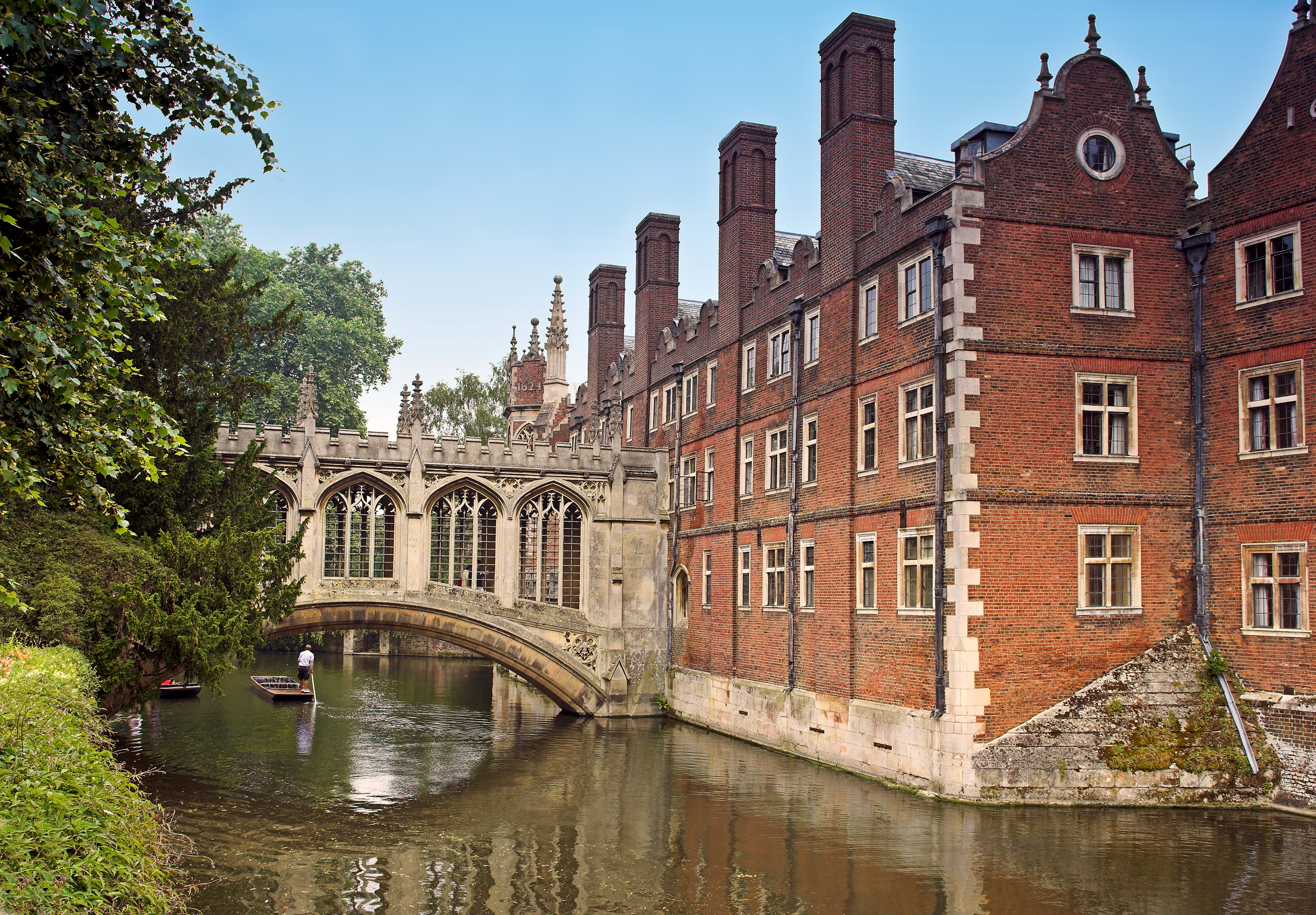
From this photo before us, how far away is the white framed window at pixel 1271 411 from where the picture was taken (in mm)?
17891

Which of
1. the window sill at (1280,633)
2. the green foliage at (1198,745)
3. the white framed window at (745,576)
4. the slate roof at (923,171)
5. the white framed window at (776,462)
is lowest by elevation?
the green foliage at (1198,745)

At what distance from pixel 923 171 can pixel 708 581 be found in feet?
37.1

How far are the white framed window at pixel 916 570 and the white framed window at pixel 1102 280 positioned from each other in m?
4.70

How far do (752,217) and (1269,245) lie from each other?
13.1 m

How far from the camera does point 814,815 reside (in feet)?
59.6

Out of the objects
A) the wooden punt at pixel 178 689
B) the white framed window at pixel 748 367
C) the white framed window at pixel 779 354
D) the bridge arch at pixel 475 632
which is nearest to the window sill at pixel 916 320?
the white framed window at pixel 779 354

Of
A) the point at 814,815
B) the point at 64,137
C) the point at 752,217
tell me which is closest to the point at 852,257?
the point at 752,217

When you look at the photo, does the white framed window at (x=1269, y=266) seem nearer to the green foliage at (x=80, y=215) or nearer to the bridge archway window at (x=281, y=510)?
the green foliage at (x=80, y=215)

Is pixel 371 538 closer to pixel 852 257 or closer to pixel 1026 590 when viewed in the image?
pixel 852 257

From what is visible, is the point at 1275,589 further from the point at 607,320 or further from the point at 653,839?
the point at 607,320

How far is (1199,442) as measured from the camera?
19.7 metres

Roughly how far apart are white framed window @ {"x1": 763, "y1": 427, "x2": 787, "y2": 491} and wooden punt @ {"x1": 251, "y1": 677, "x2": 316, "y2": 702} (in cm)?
1668

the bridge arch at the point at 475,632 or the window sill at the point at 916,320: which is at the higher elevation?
the window sill at the point at 916,320

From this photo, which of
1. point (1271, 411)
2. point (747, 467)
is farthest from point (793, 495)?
point (1271, 411)
